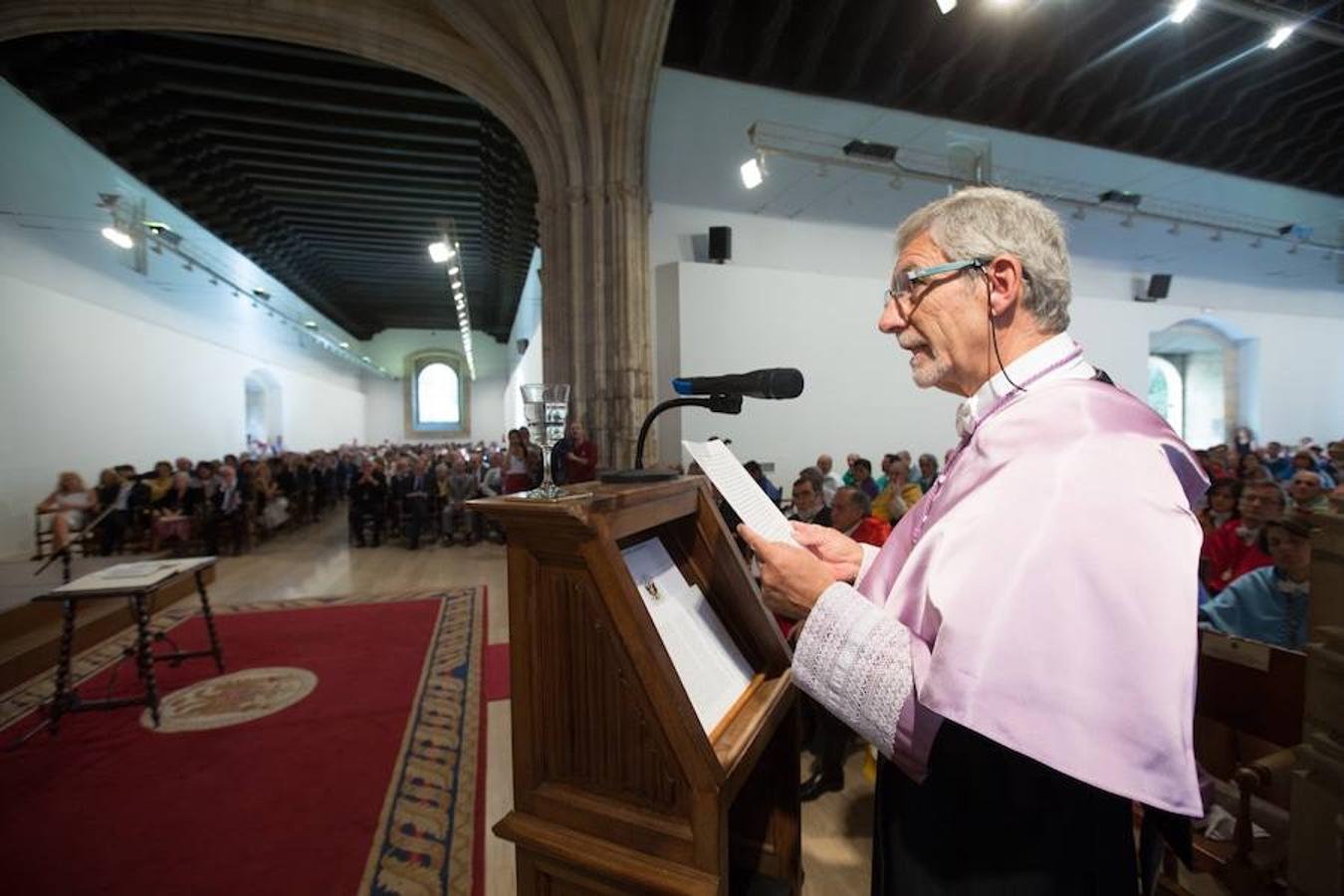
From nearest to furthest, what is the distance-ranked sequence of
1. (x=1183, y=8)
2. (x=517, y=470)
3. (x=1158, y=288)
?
(x=1183, y=8) → (x=517, y=470) → (x=1158, y=288)

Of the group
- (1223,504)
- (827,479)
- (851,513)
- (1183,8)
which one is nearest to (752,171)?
(827,479)

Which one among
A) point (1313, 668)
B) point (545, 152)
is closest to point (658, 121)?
point (545, 152)

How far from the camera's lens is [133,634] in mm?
4219

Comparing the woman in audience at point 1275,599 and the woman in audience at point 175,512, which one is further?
the woman in audience at point 175,512

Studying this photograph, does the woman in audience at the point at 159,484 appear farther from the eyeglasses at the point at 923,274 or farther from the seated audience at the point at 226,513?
the eyeglasses at the point at 923,274

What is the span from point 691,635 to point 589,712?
21cm

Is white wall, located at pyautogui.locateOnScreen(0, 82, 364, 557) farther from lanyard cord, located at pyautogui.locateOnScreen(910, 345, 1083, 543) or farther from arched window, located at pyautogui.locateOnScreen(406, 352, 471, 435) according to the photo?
arched window, located at pyautogui.locateOnScreen(406, 352, 471, 435)

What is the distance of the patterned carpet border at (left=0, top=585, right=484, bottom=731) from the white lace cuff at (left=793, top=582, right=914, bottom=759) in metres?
4.00

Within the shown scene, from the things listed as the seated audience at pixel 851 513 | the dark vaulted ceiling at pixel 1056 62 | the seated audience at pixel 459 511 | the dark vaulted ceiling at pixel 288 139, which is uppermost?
the dark vaulted ceiling at pixel 1056 62

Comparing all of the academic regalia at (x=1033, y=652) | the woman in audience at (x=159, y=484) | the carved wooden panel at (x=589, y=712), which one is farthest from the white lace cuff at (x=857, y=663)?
the woman in audience at (x=159, y=484)

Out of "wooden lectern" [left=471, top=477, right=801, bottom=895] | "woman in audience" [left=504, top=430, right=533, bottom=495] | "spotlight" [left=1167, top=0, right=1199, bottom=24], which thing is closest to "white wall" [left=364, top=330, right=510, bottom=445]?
"woman in audience" [left=504, top=430, right=533, bottom=495]

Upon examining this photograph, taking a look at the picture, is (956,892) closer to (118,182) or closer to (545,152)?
(545,152)

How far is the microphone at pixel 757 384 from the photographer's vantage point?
1125 millimetres

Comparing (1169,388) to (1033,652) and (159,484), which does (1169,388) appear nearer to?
(1033,652)
